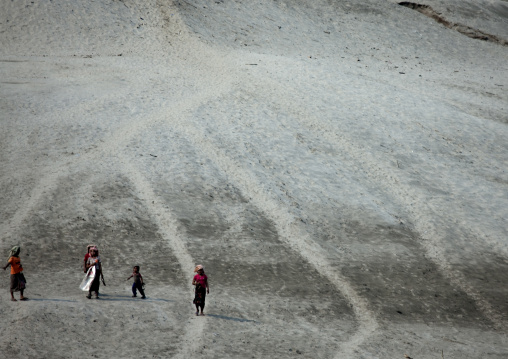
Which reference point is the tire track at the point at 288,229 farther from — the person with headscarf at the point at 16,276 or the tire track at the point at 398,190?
the person with headscarf at the point at 16,276

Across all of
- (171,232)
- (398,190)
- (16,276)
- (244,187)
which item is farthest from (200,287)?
(398,190)

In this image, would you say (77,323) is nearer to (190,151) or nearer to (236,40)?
(190,151)

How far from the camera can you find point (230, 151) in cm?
2706

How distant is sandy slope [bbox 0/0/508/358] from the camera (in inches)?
615

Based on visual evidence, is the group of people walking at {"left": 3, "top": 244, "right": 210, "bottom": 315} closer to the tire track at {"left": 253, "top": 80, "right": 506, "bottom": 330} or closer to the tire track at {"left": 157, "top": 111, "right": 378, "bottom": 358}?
the tire track at {"left": 157, "top": 111, "right": 378, "bottom": 358}

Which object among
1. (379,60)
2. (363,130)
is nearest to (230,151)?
(363,130)

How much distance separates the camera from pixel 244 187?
80.2 ft

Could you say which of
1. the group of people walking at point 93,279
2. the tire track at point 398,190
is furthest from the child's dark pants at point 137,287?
the tire track at point 398,190

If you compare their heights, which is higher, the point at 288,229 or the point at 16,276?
the point at 16,276

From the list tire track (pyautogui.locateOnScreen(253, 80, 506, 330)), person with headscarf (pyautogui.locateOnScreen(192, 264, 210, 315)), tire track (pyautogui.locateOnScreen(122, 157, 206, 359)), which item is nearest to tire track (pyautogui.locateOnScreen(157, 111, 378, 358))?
tire track (pyautogui.locateOnScreen(122, 157, 206, 359))

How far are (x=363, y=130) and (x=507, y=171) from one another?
283 inches

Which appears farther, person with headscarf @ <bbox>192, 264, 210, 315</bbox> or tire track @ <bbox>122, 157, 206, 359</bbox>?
person with headscarf @ <bbox>192, 264, 210, 315</bbox>

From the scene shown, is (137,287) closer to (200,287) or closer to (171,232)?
(200,287)

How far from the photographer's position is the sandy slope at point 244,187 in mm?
15633
